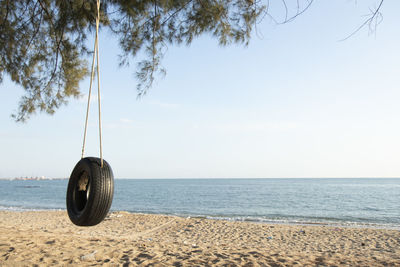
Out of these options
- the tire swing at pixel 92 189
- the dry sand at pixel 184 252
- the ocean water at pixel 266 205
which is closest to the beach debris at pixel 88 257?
the dry sand at pixel 184 252

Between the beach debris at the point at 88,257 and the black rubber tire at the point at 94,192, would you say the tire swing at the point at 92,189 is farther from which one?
the beach debris at the point at 88,257

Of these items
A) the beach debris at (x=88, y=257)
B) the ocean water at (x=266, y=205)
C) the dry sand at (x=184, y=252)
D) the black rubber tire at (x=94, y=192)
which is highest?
the black rubber tire at (x=94, y=192)

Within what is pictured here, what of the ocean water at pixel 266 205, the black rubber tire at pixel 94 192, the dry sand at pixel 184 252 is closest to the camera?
the black rubber tire at pixel 94 192

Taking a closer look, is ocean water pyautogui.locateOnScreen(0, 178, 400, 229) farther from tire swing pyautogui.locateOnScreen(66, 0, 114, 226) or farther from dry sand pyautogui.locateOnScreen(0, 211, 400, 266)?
tire swing pyautogui.locateOnScreen(66, 0, 114, 226)

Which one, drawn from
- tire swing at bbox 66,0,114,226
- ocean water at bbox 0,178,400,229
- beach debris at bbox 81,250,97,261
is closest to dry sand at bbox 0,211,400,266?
beach debris at bbox 81,250,97,261

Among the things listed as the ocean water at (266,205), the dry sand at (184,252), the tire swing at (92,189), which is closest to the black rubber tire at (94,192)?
the tire swing at (92,189)

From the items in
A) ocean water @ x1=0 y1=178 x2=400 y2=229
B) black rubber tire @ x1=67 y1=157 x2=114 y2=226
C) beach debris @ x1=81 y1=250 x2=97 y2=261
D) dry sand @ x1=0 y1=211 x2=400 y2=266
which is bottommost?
ocean water @ x1=0 y1=178 x2=400 y2=229

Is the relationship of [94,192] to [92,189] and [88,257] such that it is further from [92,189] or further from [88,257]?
[88,257]

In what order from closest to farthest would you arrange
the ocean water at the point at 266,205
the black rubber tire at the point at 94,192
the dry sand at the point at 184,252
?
the black rubber tire at the point at 94,192 → the dry sand at the point at 184,252 → the ocean water at the point at 266,205

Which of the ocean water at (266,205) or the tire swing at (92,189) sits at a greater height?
the tire swing at (92,189)

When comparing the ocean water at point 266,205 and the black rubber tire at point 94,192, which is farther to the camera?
the ocean water at point 266,205

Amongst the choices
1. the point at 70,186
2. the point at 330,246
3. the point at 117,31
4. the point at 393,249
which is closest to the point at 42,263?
the point at 70,186

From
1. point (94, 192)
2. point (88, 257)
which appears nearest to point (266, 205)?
point (88, 257)

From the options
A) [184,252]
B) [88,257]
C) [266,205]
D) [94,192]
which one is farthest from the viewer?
[266,205]
